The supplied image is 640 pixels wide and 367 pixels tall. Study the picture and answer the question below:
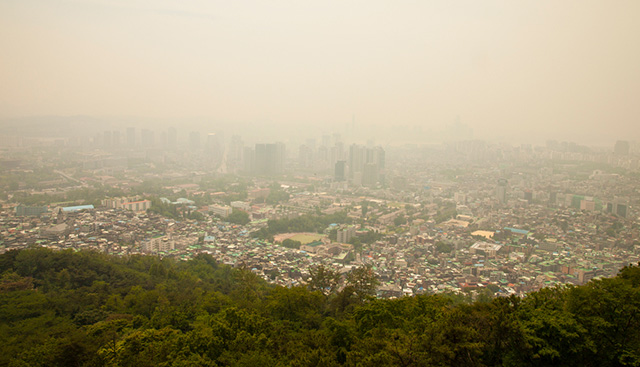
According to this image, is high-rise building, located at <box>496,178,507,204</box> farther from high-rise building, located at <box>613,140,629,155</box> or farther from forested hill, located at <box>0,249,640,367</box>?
forested hill, located at <box>0,249,640,367</box>

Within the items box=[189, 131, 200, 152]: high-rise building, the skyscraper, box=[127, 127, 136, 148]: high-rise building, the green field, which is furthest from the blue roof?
box=[189, 131, 200, 152]: high-rise building

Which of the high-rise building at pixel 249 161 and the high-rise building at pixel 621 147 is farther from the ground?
the high-rise building at pixel 621 147

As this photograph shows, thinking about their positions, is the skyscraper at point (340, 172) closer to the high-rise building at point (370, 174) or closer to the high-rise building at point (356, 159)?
the high-rise building at point (356, 159)

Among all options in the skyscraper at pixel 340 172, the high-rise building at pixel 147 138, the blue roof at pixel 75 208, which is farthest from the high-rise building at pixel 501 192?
the high-rise building at pixel 147 138

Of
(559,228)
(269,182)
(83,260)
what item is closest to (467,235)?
(559,228)

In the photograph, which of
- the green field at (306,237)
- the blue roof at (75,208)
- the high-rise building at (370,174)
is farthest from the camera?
the high-rise building at (370,174)

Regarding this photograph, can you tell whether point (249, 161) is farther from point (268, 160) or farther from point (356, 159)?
point (356, 159)

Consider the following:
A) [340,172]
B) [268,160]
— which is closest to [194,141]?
[268,160]
